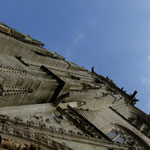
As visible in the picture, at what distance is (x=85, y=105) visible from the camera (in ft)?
56.5

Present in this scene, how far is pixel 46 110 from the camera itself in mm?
11422

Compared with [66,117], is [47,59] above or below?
above

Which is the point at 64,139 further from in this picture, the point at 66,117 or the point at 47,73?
the point at 47,73

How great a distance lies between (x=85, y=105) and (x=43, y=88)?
22.2 ft

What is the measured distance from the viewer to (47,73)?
42.0 ft

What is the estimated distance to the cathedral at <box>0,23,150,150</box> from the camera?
281 inches

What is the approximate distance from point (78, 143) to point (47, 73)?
485 centimetres

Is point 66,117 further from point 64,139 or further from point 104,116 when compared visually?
point 104,116

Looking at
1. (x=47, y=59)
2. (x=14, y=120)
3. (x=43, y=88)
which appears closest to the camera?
(x=14, y=120)

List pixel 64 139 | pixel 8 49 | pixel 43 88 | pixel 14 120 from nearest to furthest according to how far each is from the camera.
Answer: pixel 14 120 → pixel 64 139 → pixel 43 88 → pixel 8 49

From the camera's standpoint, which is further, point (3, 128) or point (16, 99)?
point (16, 99)

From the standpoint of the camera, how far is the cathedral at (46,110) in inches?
281

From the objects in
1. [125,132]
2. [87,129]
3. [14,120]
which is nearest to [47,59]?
[87,129]

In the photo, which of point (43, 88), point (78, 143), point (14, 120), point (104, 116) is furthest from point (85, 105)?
point (14, 120)
